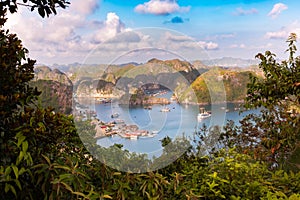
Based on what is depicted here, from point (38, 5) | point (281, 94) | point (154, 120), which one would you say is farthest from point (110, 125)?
point (281, 94)

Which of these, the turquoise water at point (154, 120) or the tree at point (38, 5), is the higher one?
the tree at point (38, 5)

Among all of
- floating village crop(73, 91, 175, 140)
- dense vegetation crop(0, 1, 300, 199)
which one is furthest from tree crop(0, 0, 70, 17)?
floating village crop(73, 91, 175, 140)

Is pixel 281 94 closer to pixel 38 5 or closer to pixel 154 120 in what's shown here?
pixel 154 120

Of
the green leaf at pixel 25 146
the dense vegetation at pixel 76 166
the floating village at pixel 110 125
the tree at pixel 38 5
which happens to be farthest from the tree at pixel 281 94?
the green leaf at pixel 25 146

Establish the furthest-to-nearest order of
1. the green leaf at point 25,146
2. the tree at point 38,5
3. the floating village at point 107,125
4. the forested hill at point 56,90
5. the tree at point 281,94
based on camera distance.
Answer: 1. the tree at point 281,94
2. the forested hill at point 56,90
3. the floating village at point 107,125
4. the tree at point 38,5
5. the green leaf at point 25,146

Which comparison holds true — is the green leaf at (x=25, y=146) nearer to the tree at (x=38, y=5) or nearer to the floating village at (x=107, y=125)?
the tree at (x=38, y=5)

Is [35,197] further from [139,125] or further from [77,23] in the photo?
[77,23]

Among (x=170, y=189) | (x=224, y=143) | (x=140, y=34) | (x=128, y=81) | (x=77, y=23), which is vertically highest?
(x=77, y=23)

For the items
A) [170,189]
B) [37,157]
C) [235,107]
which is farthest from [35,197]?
[235,107]
